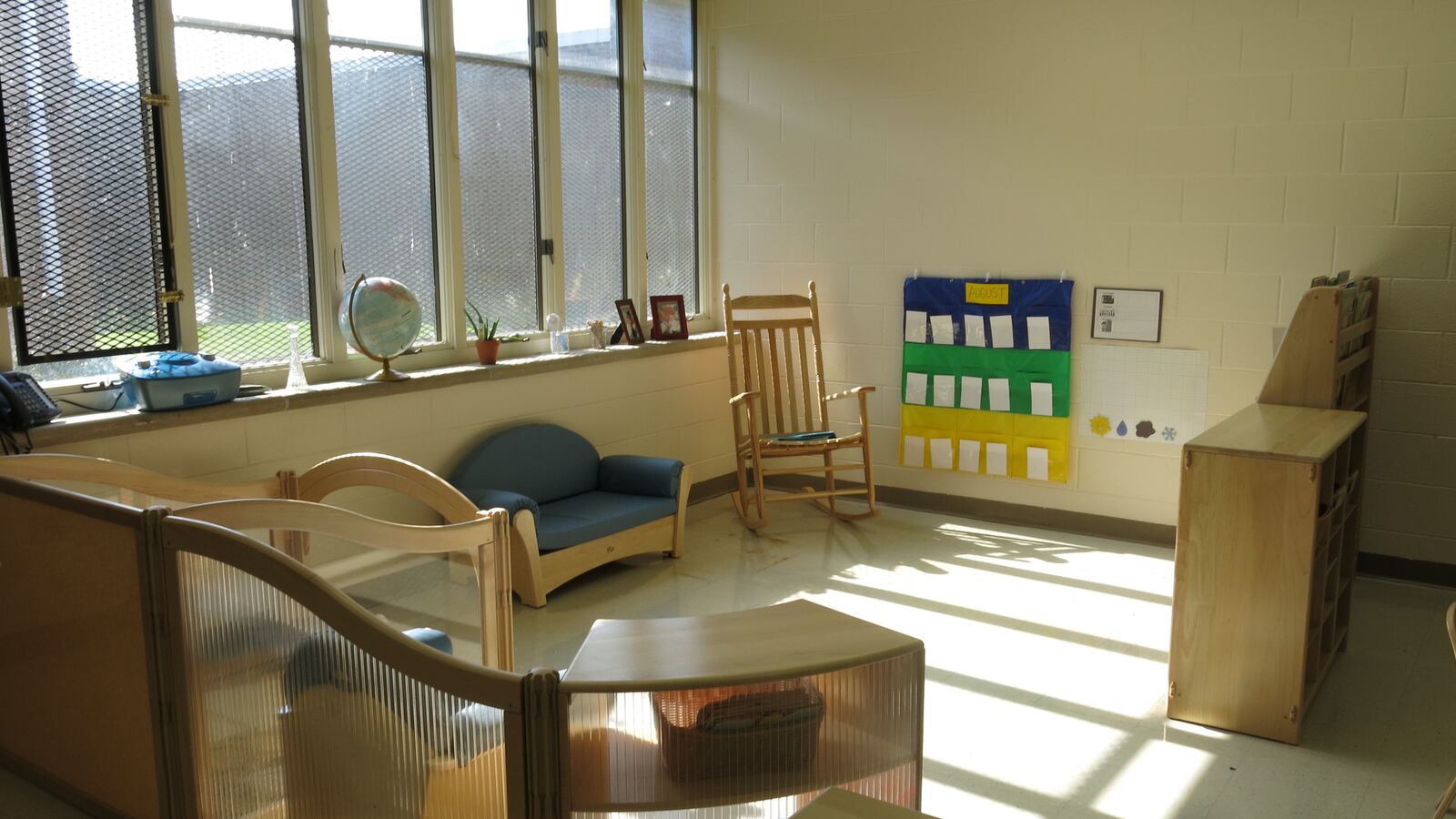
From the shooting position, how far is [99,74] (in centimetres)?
389

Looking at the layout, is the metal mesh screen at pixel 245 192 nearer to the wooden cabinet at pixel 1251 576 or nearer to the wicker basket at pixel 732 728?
the wicker basket at pixel 732 728

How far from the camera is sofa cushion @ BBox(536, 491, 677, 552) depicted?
480 centimetres

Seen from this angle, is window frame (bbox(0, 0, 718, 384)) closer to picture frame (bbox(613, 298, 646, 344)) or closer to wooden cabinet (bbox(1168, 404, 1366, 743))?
Result: picture frame (bbox(613, 298, 646, 344))

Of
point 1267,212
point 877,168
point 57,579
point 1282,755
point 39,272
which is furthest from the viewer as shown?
point 877,168

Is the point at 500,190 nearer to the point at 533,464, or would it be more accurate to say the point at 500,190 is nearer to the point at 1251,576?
the point at 533,464

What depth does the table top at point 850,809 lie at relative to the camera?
1558 millimetres

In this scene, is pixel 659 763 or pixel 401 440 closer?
pixel 659 763

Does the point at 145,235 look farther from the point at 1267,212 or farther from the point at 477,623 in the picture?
the point at 1267,212

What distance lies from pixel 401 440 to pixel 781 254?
2688 millimetres

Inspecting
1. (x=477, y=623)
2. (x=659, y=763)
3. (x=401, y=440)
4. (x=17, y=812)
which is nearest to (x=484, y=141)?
(x=401, y=440)

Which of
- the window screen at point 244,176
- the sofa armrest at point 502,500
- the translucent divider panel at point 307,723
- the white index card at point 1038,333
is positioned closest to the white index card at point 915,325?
the white index card at point 1038,333

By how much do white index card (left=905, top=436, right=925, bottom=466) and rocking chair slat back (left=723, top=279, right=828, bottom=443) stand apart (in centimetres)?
48

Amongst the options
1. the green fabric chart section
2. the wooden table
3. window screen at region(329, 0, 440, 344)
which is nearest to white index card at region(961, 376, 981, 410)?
the green fabric chart section

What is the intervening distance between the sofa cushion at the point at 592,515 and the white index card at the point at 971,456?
1695 millimetres
